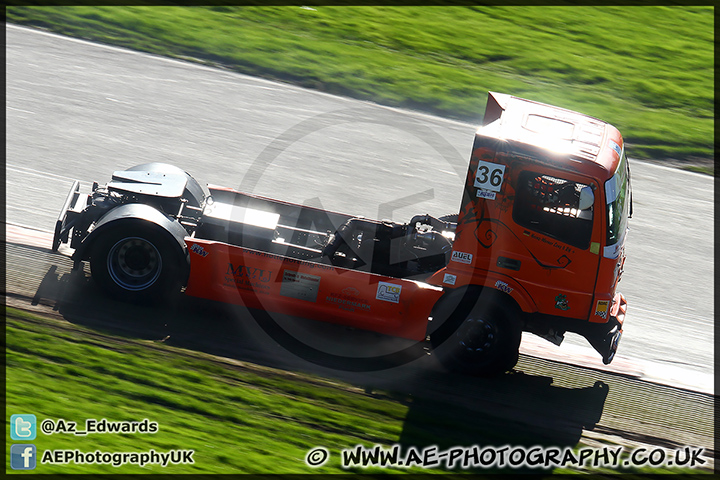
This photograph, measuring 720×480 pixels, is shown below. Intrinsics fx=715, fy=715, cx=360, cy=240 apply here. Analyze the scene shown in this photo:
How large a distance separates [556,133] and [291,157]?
599cm

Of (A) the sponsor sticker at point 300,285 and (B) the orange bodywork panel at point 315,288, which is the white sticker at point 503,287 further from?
(A) the sponsor sticker at point 300,285

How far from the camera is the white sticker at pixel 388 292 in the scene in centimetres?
779

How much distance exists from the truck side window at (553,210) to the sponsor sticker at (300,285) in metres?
2.29

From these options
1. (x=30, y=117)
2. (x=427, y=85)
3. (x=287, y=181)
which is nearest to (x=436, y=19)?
(x=427, y=85)

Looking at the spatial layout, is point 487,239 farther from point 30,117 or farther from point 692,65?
point 692,65

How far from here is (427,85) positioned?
15.3 metres

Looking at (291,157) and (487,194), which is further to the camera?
(291,157)

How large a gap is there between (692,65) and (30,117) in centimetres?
1493

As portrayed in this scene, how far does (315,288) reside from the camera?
789cm

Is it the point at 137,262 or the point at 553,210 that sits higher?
the point at 553,210
